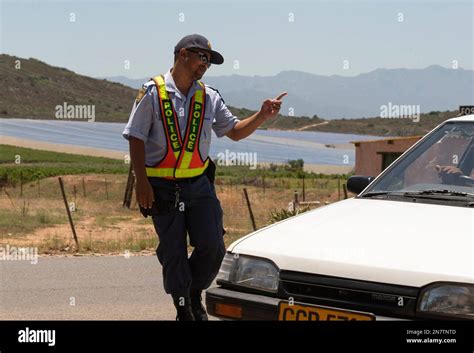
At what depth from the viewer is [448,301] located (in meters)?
4.26

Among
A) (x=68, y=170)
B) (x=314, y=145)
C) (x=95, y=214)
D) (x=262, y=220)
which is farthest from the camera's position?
(x=314, y=145)

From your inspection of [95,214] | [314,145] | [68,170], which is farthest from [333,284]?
[314,145]

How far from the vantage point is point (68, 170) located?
44781 millimetres

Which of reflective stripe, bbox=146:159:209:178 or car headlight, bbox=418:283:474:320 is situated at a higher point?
reflective stripe, bbox=146:159:209:178

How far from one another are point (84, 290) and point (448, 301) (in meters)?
5.05

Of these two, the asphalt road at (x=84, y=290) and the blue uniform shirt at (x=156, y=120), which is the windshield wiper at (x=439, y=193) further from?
the asphalt road at (x=84, y=290)

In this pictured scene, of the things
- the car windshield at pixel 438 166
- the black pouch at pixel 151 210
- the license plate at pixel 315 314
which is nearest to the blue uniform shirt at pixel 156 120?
the black pouch at pixel 151 210

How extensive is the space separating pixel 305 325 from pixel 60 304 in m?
3.86

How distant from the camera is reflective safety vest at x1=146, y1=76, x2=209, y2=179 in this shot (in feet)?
19.5

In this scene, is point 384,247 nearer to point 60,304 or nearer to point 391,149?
point 60,304

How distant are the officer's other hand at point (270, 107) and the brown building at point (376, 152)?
77.8 feet

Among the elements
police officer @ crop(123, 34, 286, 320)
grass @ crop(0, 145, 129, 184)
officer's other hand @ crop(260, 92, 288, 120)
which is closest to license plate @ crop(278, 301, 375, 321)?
police officer @ crop(123, 34, 286, 320)

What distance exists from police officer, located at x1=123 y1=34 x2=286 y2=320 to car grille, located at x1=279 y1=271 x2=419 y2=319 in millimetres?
1455

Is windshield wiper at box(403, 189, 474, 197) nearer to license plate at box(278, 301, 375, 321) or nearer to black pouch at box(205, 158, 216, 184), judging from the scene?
license plate at box(278, 301, 375, 321)
